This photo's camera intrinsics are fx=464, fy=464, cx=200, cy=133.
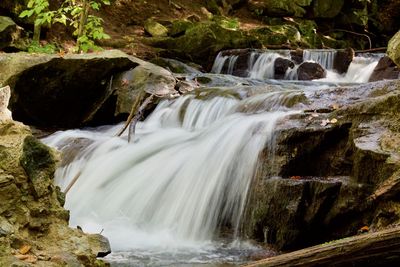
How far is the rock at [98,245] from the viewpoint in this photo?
279 centimetres

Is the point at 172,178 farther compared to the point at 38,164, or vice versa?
the point at 172,178

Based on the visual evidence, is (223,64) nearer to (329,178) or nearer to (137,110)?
(137,110)

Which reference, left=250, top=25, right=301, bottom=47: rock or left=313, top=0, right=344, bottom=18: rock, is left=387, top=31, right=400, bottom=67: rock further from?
left=313, top=0, right=344, bottom=18: rock

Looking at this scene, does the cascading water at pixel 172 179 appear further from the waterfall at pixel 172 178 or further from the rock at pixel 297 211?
the rock at pixel 297 211

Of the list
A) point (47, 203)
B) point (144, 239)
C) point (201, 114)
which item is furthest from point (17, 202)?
point (201, 114)

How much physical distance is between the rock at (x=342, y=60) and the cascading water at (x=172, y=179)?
260 inches

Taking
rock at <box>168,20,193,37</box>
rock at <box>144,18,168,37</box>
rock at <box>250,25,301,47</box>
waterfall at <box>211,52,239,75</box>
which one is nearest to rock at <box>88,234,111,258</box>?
waterfall at <box>211,52,239,75</box>

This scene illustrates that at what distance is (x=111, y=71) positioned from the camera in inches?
332

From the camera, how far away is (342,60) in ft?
43.4

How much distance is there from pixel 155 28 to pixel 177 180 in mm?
10091

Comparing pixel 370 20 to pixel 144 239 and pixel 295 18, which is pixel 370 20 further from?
pixel 144 239

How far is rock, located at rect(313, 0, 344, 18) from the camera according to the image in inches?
830

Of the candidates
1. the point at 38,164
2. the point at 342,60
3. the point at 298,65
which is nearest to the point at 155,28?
the point at 298,65

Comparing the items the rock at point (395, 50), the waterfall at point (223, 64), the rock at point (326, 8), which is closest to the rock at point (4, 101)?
the rock at point (395, 50)
